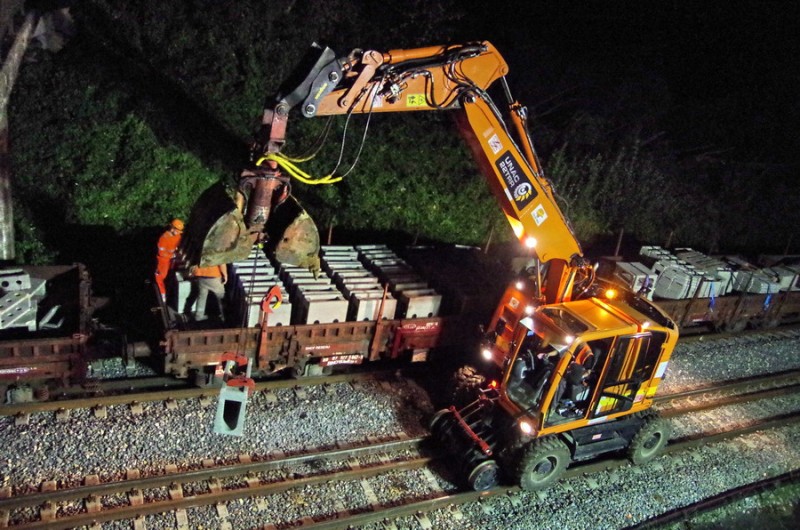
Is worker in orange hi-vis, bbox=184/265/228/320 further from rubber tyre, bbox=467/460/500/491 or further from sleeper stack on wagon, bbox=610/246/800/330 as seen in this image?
sleeper stack on wagon, bbox=610/246/800/330

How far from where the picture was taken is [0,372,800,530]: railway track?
735 cm

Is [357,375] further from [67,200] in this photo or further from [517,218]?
[67,200]

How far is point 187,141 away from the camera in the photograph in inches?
546

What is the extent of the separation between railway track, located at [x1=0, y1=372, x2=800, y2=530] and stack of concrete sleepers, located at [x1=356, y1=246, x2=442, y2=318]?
221 centimetres

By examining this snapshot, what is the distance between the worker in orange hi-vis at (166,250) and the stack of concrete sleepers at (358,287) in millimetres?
2608

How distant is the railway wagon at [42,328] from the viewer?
27.0 ft

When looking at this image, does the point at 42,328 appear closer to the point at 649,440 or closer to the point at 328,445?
the point at 328,445

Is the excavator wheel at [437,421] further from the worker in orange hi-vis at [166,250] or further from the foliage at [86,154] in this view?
the foliage at [86,154]

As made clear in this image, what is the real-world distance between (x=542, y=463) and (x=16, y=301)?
312 inches

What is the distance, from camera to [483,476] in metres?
8.78

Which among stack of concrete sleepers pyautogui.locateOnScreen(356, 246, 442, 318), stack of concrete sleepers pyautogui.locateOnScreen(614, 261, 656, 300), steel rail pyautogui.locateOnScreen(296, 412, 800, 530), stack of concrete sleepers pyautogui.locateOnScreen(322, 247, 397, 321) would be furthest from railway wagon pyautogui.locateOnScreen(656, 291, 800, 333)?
stack of concrete sleepers pyautogui.locateOnScreen(322, 247, 397, 321)

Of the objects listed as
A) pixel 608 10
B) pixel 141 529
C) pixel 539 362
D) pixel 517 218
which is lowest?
pixel 141 529

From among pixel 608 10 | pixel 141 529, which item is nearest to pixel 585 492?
pixel 141 529

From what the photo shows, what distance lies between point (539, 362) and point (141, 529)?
17.5ft
